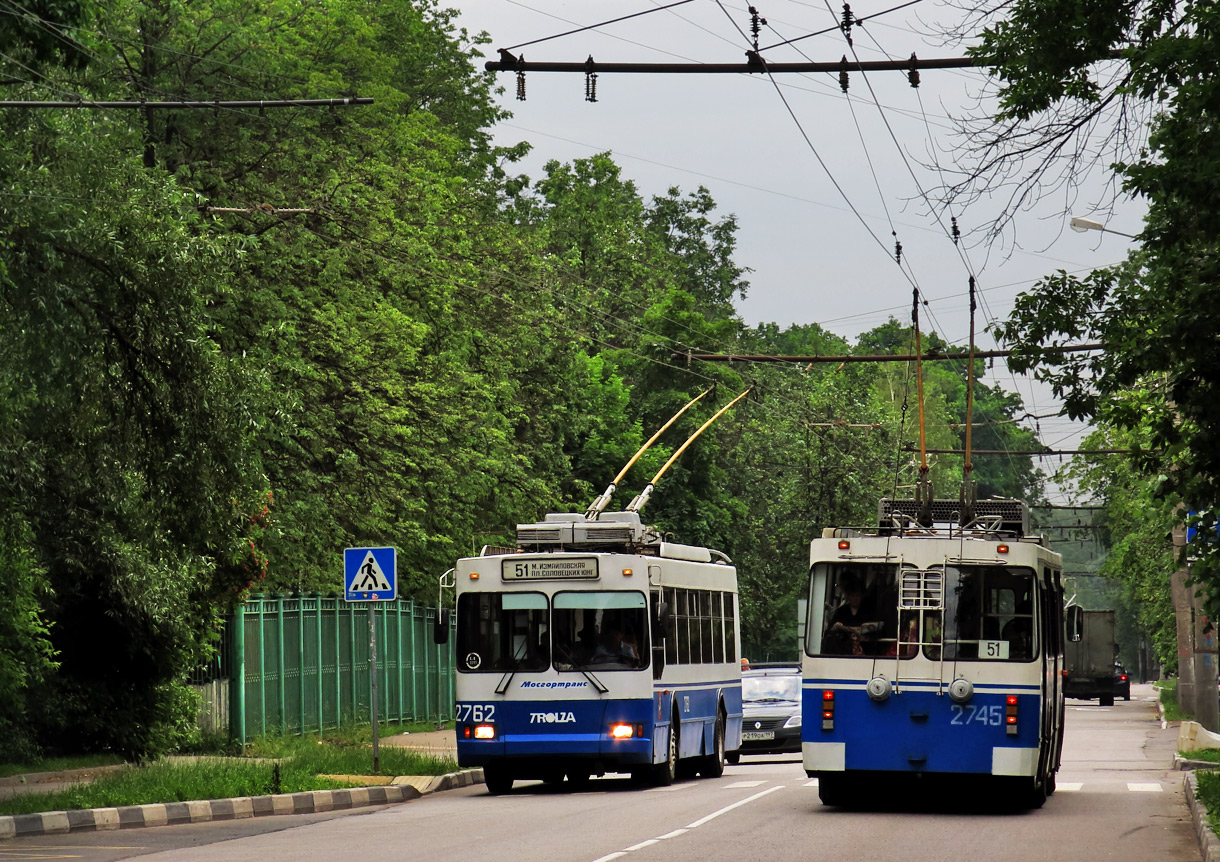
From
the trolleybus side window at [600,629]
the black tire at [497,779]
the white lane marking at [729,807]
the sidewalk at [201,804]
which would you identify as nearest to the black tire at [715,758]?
the white lane marking at [729,807]

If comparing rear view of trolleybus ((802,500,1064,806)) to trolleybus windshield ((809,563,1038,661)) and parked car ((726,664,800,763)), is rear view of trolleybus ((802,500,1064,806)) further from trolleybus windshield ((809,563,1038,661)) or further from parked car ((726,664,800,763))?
parked car ((726,664,800,763))

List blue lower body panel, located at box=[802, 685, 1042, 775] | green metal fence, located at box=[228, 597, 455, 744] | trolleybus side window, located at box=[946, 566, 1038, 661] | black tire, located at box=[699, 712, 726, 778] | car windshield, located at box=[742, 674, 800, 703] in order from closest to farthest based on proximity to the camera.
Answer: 1. blue lower body panel, located at box=[802, 685, 1042, 775]
2. trolleybus side window, located at box=[946, 566, 1038, 661]
3. black tire, located at box=[699, 712, 726, 778]
4. green metal fence, located at box=[228, 597, 455, 744]
5. car windshield, located at box=[742, 674, 800, 703]

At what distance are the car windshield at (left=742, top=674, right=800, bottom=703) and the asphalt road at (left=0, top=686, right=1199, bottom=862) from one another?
888 cm

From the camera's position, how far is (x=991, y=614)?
17188 mm

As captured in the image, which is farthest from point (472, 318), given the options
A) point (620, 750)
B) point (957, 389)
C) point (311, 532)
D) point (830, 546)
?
point (957, 389)

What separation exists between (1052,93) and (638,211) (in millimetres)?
60863

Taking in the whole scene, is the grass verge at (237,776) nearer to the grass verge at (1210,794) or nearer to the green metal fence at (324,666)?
the green metal fence at (324,666)

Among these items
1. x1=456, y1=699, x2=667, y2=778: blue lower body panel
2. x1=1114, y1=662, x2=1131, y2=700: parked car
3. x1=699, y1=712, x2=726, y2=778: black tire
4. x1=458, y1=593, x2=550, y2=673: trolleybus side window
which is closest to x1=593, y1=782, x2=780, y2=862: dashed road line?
x1=456, y1=699, x2=667, y2=778: blue lower body panel

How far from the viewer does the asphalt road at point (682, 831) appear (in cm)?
1352

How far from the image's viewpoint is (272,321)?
31562mm

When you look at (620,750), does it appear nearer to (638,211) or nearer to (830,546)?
(830,546)

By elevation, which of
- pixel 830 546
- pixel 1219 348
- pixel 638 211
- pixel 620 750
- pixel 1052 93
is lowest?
pixel 620 750

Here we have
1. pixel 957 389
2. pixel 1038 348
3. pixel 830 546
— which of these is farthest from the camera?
pixel 957 389

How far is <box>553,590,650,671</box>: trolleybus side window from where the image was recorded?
68.9 ft
